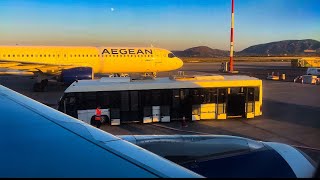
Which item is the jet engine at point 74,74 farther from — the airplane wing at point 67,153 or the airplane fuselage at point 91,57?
the airplane wing at point 67,153

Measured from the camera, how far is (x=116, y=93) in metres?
15.5

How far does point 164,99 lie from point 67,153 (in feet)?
44.2

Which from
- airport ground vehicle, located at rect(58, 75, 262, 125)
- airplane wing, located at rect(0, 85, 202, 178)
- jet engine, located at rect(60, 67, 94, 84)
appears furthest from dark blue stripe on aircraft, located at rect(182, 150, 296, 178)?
jet engine, located at rect(60, 67, 94, 84)

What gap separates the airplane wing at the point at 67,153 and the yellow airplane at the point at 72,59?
24.7 meters

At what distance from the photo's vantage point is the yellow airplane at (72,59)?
2786 centimetres

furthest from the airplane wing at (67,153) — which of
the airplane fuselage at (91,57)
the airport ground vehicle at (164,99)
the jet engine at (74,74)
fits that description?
the airplane fuselage at (91,57)

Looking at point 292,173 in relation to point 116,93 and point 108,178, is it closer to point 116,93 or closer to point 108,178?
point 108,178

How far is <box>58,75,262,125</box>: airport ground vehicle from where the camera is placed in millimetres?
15227

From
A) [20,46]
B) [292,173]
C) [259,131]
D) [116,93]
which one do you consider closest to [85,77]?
[20,46]

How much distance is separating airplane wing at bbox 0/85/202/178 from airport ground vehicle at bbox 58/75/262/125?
11.6 meters

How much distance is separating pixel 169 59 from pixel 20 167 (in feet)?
97.1

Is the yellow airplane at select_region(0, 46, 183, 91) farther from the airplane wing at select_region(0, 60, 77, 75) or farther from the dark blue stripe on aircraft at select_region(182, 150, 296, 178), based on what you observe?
the dark blue stripe on aircraft at select_region(182, 150, 296, 178)

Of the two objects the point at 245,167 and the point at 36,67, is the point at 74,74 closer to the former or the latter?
the point at 36,67

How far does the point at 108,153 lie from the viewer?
8.25 feet
